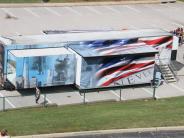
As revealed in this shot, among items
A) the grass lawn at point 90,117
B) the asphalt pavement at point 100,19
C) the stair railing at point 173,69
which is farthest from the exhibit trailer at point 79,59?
the grass lawn at point 90,117

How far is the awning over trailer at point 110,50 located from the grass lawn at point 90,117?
505 cm

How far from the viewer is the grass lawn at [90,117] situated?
2680 centimetres

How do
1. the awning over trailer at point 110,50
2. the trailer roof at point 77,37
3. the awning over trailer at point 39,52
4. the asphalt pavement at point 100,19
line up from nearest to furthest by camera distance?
the awning over trailer at point 39,52, the awning over trailer at point 110,50, the trailer roof at point 77,37, the asphalt pavement at point 100,19

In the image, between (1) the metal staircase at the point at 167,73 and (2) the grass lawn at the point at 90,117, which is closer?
(2) the grass lawn at the point at 90,117

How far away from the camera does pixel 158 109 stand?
31438mm

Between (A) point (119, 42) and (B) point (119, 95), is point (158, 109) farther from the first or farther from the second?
(A) point (119, 42)

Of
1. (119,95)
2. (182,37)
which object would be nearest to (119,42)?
(119,95)

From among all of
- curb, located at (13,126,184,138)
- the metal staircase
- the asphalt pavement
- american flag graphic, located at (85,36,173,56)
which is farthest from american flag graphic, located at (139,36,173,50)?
curb, located at (13,126,184,138)

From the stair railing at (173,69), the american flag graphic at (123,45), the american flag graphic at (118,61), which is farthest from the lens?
the stair railing at (173,69)

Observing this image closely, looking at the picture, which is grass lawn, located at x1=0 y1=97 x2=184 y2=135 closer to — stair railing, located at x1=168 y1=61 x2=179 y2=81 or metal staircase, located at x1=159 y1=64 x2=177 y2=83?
metal staircase, located at x1=159 y1=64 x2=177 y2=83

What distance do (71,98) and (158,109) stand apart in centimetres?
678

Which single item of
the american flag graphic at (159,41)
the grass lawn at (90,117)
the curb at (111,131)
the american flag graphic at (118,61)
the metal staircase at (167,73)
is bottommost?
the curb at (111,131)

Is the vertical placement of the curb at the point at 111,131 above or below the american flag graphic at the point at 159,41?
below

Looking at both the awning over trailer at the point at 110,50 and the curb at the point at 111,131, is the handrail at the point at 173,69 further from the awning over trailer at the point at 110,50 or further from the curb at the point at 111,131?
the curb at the point at 111,131
